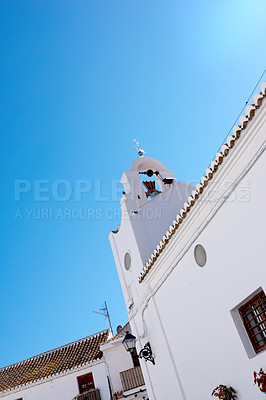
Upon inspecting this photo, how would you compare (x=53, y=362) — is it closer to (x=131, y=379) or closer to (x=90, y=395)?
(x=90, y=395)

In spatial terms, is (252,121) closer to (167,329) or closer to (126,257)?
(167,329)

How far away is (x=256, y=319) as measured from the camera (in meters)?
6.34

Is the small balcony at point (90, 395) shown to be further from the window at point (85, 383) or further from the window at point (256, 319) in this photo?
the window at point (256, 319)

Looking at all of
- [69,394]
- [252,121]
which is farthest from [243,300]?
[69,394]

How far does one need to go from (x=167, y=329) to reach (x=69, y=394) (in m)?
10.6

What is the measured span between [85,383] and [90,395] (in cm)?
80

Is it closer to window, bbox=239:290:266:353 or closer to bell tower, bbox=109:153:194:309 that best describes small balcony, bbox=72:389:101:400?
bell tower, bbox=109:153:194:309

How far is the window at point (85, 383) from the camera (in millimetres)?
16875

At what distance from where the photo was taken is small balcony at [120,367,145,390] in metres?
14.9

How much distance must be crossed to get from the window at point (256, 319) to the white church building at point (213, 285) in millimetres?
16

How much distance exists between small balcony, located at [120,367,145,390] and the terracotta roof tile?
257 centimetres

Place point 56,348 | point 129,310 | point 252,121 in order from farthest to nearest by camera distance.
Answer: point 56,348 < point 129,310 < point 252,121

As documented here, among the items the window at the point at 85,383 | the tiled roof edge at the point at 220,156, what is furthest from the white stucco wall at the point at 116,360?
the tiled roof edge at the point at 220,156

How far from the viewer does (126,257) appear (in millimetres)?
11523
